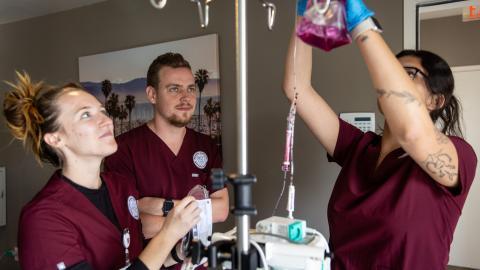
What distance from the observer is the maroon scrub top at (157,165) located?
1.57 metres

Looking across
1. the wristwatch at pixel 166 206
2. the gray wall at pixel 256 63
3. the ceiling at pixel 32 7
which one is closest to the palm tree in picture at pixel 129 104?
the gray wall at pixel 256 63

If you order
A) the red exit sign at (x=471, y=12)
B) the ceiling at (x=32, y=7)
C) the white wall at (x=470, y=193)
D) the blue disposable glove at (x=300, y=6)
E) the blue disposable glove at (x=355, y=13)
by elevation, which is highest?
the ceiling at (x=32, y=7)

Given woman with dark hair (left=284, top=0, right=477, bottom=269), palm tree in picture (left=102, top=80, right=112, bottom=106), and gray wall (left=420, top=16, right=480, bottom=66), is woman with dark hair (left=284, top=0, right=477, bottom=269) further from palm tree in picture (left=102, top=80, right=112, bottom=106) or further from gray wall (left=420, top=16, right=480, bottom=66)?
palm tree in picture (left=102, top=80, right=112, bottom=106)

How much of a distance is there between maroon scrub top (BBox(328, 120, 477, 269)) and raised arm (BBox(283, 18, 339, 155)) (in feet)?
0.66

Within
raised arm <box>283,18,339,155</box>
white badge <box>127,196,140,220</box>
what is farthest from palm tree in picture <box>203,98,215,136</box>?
raised arm <box>283,18,339,155</box>

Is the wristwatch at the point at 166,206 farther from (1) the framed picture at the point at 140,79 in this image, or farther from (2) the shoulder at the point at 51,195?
(1) the framed picture at the point at 140,79

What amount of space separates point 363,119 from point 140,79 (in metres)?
1.46

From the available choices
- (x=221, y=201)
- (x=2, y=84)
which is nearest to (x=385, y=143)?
(x=221, y=201)

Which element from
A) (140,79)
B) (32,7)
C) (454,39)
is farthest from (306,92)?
(32,7)

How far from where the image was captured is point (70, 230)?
0.99m

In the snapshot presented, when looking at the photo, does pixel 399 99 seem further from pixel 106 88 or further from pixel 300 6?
pixel 106 88

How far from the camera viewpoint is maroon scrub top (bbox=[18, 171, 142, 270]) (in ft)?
3.03

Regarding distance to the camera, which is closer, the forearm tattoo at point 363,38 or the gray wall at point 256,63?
the forearm tattoo at point 363,38

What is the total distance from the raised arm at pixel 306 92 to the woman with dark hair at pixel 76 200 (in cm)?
46
